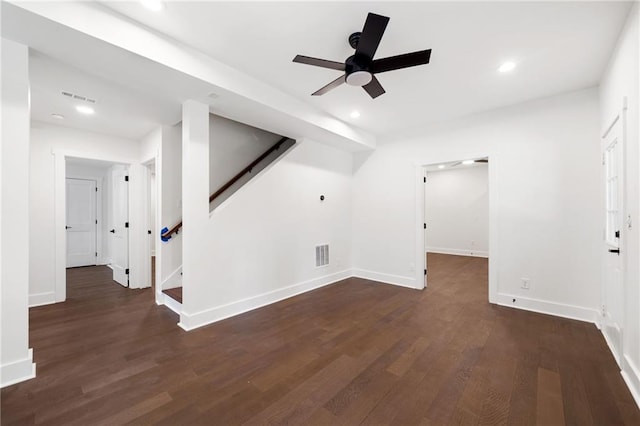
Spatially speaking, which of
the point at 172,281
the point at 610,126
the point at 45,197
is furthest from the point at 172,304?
the point at 610,126

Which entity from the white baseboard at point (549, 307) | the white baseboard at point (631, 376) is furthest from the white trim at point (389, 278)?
the white baseboard at point (631, 376)

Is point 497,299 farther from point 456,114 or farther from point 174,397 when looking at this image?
point 174,397

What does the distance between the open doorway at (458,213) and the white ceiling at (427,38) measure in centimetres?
458

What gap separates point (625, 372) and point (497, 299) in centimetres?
167

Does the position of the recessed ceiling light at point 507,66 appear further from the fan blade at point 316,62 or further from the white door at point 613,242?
the fan blade at point 316,62

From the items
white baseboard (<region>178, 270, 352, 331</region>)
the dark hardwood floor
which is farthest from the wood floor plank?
white baseboard (<region>178, 270, 352, 331</region>)

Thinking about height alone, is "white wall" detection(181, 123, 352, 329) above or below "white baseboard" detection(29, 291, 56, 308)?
above

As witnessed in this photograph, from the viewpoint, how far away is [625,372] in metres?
2.05

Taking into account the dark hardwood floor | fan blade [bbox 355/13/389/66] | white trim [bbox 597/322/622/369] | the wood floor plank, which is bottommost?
the wood floor plank

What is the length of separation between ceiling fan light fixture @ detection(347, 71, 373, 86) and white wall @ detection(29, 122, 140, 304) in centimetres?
451

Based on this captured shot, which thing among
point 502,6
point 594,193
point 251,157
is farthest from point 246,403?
point 594,193

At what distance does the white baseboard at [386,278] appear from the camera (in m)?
4.58

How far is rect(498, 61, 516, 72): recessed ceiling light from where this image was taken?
2.64m

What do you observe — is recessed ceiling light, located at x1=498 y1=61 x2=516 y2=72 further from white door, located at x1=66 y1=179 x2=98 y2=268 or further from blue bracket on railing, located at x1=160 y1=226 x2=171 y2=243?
white door, located at x1=66 y1=179 x2=98 y2=268
